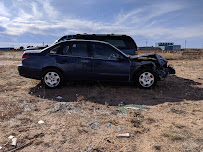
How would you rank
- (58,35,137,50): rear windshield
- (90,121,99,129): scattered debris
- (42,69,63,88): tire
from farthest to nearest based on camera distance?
(58,35,137,50): rear windshield
(42,69,63,88): tire
(90,121,99,129): scattered debris

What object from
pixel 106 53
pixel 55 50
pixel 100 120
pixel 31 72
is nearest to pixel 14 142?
pixel 100 120

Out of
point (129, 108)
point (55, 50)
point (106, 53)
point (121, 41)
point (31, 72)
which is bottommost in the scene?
point (129, 108)

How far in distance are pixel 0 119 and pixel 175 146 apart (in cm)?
334

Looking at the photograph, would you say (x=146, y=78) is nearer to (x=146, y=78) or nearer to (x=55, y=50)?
(x=146, y=78)

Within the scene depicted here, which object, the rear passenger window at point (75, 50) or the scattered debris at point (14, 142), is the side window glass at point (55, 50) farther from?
the scattered debris at point (14, 142)

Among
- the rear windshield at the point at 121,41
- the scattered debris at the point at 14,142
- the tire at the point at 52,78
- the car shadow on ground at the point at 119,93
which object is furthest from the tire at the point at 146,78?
the scattered debris at the point at 14,142

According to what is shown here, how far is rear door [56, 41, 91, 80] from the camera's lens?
564cm

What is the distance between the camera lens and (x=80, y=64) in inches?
Answer: 222

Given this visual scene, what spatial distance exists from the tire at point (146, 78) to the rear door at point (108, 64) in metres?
0.42

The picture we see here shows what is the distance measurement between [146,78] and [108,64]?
143 cm

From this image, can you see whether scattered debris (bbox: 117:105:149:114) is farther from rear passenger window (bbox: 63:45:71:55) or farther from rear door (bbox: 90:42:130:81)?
rear passenger window (bbox: 63:45:71:55)

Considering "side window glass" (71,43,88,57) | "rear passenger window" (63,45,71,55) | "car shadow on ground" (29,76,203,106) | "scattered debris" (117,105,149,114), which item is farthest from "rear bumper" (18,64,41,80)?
"scattered debris" (117,105,149,114)

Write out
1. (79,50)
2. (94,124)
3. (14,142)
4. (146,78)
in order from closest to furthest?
(14,142) → (94,124) → (79,50) → (146,78)

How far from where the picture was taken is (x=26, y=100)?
185 inches
